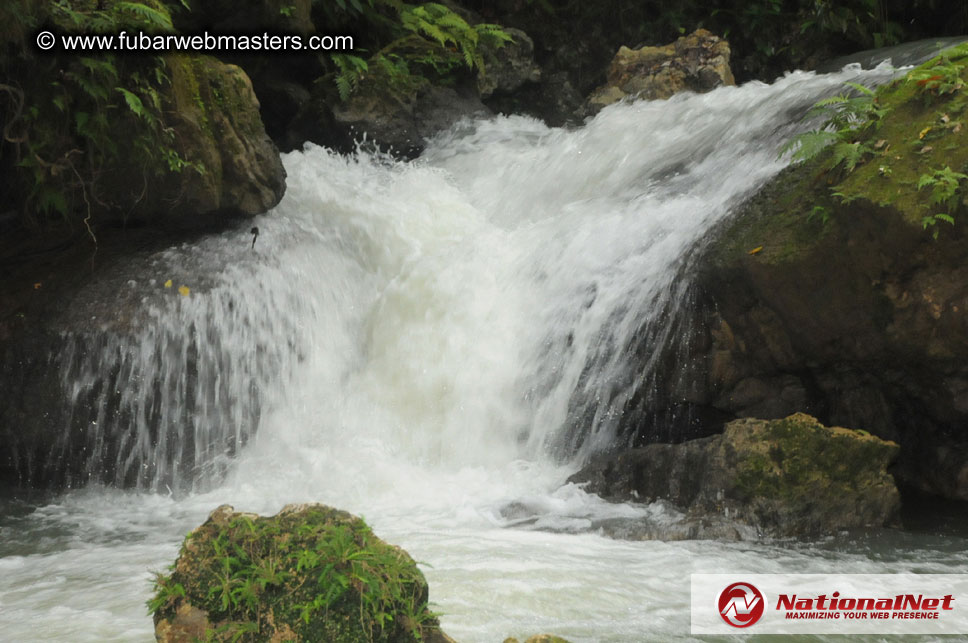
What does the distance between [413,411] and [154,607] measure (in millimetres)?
3953

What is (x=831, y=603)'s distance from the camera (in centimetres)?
401

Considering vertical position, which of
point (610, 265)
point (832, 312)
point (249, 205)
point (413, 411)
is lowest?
point (413, 411)

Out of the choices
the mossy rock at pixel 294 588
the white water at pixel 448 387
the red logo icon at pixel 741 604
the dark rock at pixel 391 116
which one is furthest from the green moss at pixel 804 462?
the dark rock at pixel 391 116

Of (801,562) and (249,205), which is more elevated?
(249,205)

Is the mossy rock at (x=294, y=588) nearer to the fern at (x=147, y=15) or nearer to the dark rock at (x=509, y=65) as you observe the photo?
the fern at (x=147, y=15)

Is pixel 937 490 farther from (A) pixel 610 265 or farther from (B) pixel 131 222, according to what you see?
(B) pixel 131 222

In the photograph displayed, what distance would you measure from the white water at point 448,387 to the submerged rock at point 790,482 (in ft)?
0.76

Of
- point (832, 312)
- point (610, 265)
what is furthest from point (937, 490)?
point (610, 265)

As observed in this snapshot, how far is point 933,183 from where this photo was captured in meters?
5.29

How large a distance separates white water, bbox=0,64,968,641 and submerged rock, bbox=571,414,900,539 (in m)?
0.23

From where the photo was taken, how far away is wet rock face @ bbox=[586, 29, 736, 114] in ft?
37.8

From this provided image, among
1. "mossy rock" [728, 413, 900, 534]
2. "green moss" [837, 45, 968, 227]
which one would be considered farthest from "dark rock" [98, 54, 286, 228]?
"green moss" [837, 45, 968, 227]

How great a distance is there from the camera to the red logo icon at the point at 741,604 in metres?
3.82

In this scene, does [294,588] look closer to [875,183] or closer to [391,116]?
[875,183]
